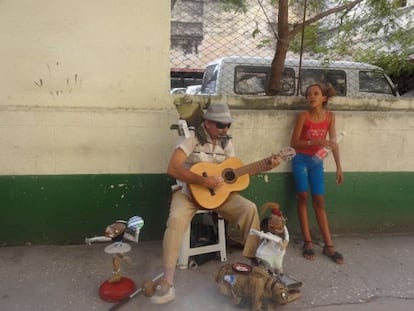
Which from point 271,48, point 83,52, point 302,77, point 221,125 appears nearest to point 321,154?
point 221,125

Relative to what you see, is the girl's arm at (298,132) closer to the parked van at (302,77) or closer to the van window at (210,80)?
the parked van at (302,77)

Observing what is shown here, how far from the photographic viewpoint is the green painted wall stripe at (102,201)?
3730 mm

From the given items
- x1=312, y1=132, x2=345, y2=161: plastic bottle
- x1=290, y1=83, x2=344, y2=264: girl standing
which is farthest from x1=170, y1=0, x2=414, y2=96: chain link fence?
x1=312, y1=132, x2=345, y2=161: plastic bottle

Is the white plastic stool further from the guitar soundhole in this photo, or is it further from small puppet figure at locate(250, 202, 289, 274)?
small puppet figure at locate(250, 202, 289, 274)

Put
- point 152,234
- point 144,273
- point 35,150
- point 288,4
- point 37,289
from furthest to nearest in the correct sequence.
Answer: point 288,4 < point 152,234 < point 35,150 < point 144,273 < point 37,289

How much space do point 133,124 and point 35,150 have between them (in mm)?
866

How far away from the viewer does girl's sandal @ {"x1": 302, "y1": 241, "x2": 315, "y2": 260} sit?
3.80 meters

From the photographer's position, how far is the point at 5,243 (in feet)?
12.5

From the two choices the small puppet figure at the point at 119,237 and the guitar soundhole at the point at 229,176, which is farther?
the guitar soundhole at the point at 229,176

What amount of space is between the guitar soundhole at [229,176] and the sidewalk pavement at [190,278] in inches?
29.8

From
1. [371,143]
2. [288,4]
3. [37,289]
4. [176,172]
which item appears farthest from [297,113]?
[37,289]

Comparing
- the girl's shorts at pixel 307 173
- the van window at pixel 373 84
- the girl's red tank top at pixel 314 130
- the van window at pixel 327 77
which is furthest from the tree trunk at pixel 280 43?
the van window at pixel 373 84

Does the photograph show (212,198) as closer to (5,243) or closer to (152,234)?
(152,234)

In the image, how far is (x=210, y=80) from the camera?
8523 millimetres
